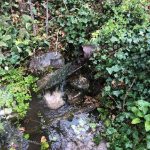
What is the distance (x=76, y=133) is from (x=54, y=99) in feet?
3.56

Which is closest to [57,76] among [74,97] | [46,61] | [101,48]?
[46,61]

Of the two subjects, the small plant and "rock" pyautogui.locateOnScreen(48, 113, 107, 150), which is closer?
"rock" pyautogui.locateOnScreen(48, 113, 107, 150)

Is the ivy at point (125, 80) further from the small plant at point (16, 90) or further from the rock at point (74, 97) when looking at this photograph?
the small plant at point (16, 90)

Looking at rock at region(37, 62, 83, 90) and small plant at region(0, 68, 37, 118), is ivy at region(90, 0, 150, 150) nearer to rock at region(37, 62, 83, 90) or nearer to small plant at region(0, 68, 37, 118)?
rock at region(37, 62, 83, 90)

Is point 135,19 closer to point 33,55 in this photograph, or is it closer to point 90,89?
point 90,89

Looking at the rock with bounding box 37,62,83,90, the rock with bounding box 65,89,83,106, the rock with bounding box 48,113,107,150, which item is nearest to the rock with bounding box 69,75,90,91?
the rock with bounding box 65,89,83,106

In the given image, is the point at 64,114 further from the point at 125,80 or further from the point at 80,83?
the point at 125,80

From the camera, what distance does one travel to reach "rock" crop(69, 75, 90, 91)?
255 inches

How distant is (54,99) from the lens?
6.44 m

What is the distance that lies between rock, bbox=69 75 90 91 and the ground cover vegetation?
Answer: 13.1 inches

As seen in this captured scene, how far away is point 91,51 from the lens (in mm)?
6621

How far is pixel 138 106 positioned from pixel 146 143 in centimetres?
62

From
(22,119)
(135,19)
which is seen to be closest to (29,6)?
(135,19)

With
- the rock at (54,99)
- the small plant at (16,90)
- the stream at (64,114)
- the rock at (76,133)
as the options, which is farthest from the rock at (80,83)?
the small plant at (16,90)
